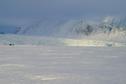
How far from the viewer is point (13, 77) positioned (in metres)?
9.76

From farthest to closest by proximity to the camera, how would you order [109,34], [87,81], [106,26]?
1. [106,26]
2. [109,34]
3. [87,81]

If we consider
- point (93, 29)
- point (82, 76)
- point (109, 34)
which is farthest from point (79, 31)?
point (82, 76)

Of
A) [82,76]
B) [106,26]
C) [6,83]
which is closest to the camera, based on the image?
[6,83]

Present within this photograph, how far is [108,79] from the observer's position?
31.3 ft

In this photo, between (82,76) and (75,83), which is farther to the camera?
(82,76)

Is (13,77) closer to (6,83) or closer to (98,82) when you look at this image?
(6,83)

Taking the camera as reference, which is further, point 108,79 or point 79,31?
point 79,31

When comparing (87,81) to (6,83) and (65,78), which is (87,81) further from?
(6,83)

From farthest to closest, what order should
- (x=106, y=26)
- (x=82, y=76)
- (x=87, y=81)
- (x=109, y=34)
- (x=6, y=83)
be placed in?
(x=106, y=26), (x=109, y=34), (x=82, y=76), (x=87, y=81), (x=6, y=83)

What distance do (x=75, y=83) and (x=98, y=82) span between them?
2.07 ft

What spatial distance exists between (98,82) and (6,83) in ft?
7.77

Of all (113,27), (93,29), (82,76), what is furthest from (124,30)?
(82,76)

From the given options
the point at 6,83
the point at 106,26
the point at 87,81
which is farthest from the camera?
the point at 106,26

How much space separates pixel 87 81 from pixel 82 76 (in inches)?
38.3
